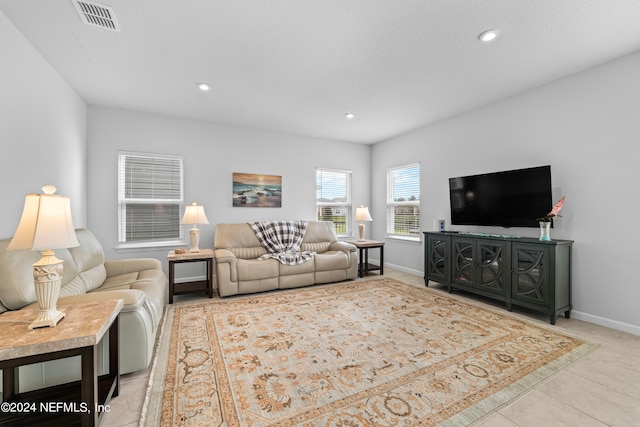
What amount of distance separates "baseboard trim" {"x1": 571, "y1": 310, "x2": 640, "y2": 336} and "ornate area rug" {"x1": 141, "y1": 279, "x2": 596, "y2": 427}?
623 millimetres

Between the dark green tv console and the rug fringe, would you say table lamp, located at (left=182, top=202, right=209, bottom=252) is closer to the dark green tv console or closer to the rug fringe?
the rug fringe

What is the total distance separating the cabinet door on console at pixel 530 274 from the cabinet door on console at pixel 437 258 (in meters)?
0.90

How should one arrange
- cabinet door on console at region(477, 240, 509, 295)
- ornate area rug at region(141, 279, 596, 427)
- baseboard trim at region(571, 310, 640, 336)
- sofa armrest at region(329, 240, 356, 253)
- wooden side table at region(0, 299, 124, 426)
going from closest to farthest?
wooden side table at region(0, 299, 124, 426) → ornate area rug at region(141, 279, 596, 427) → baseboard trim at region(571, 310, 640, 336) → cabinet door on console at region(477, 240, 509, 295) → sofa armrest at region(329, 240, 356, 253)

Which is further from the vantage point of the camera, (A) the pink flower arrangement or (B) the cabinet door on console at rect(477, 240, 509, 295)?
(B) the cabinet door on console at rect(477, 240, 509, 295)

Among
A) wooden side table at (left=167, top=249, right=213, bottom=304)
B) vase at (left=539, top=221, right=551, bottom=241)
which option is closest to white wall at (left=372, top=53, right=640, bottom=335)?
vase at (left=539, top=221, right=551, bottom=241)

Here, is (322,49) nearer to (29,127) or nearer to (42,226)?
(42,226)

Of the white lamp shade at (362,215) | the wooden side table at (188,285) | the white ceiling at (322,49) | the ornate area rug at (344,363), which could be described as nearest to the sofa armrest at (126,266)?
the wooden side table at (188,285)

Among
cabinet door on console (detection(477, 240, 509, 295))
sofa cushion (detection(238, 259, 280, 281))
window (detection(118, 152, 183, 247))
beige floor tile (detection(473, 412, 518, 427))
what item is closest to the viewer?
beige floor tile (detection(473, 412, 518, 427))

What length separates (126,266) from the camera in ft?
10.5

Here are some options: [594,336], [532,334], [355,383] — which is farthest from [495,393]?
[594,336]

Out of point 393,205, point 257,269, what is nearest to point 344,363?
point 257,269

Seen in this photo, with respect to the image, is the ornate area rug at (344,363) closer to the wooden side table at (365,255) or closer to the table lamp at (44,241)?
the table lamp at (44,241)

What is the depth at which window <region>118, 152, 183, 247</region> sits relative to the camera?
13.6ft

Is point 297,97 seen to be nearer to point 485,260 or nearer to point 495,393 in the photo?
point 485,260
